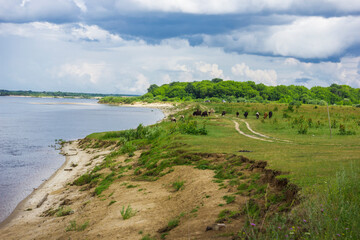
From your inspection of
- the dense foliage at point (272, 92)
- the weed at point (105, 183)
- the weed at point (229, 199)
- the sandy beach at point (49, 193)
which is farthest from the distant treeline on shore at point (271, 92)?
the weed at point (229, 199)

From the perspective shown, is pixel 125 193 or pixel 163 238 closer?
pixel 163 238

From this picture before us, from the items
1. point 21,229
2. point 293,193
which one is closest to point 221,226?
point 293,193

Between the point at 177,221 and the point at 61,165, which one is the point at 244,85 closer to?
the point at 61,165

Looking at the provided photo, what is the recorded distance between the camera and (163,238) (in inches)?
381

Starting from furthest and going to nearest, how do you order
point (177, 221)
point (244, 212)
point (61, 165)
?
point (61, 165) → point (177, 221) → point (244, 212)

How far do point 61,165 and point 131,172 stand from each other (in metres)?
11.6

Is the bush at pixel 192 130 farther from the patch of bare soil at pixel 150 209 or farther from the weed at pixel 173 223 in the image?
the weed at pixel 173 223

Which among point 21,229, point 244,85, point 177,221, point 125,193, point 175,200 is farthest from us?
point 244,85

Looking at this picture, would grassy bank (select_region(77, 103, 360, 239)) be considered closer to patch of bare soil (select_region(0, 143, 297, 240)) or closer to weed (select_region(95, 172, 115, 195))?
weed (select_region(95, 172, 115, 195))

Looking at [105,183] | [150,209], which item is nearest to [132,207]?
[150,209]

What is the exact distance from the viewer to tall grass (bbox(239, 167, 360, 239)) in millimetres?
5812

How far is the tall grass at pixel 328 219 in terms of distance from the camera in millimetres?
5812

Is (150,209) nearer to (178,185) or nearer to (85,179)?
(178,185)

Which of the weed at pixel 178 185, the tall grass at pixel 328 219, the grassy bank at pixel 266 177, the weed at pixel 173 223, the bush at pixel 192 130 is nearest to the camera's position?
the tall grass at pixel 328 219
